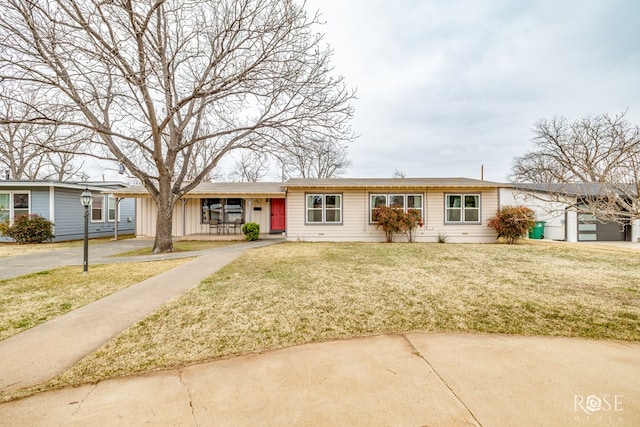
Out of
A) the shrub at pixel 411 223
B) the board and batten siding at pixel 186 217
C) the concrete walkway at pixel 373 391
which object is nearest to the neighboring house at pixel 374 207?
the shrub at pixel 411 223

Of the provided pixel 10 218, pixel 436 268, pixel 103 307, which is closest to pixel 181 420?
pixel 103 307

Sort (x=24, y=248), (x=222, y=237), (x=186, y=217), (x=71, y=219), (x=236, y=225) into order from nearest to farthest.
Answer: (x=24, y=248) < (x=222, y=237) < (x=71, y=219) < (x=236, y=225) < (x=186, y=217)

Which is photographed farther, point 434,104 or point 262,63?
point 434,104

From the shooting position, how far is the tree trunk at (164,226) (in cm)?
1031

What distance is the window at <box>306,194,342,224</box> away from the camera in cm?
1374

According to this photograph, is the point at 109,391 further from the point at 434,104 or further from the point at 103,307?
the point at 434,104

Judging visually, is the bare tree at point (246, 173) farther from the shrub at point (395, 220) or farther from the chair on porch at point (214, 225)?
the shrub at point (395, 220)

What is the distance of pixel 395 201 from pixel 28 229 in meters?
17.5

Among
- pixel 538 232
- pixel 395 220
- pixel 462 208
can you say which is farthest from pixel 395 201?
pixel 538 232

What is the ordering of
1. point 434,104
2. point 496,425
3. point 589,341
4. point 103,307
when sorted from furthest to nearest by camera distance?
point 434,104
point 103,307
point 589,341
point 496,425

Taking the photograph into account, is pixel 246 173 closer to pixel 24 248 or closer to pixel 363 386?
pixel 24 248

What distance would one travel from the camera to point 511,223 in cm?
1252

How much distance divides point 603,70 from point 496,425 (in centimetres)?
1553

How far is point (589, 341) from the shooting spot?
10.4 ft
